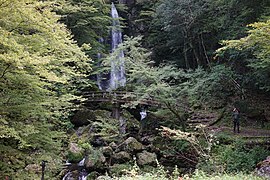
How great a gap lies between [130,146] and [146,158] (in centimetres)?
127

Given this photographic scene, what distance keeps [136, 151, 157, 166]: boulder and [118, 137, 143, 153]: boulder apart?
53 centimetres

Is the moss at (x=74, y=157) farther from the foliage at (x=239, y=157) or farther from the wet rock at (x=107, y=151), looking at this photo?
the foliage at (x=239, y=157)

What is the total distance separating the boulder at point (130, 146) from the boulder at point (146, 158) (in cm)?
53

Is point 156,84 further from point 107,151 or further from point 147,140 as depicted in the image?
point 107,151

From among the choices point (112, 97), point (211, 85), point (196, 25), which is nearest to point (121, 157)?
point (112, 97)

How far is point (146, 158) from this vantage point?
1349cm

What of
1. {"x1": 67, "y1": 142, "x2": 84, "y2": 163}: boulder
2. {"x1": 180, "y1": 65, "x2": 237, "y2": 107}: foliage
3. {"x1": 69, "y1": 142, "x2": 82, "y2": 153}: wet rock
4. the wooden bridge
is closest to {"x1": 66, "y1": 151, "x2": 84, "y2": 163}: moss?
{"x1": 67, "y1": 142, "x2": 84, "y2": 163}: boulder

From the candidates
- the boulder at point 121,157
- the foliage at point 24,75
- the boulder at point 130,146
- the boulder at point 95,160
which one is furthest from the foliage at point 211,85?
the foliage at point 24,75

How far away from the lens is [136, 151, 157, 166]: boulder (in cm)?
1333

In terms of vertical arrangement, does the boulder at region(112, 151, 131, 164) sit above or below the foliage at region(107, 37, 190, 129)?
below

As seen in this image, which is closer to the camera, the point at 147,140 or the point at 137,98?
the point at 137,98

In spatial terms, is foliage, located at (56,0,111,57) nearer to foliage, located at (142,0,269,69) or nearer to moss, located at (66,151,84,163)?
foliage, located at (142,0,269,69)

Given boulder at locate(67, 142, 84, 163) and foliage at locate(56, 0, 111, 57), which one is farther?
foliage at locate(56, 0, 111, 57)

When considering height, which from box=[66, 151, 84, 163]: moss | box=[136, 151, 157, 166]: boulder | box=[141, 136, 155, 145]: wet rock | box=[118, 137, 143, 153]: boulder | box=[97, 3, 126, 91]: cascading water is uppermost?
box=[97, 3, 126, 91]: cascading water
